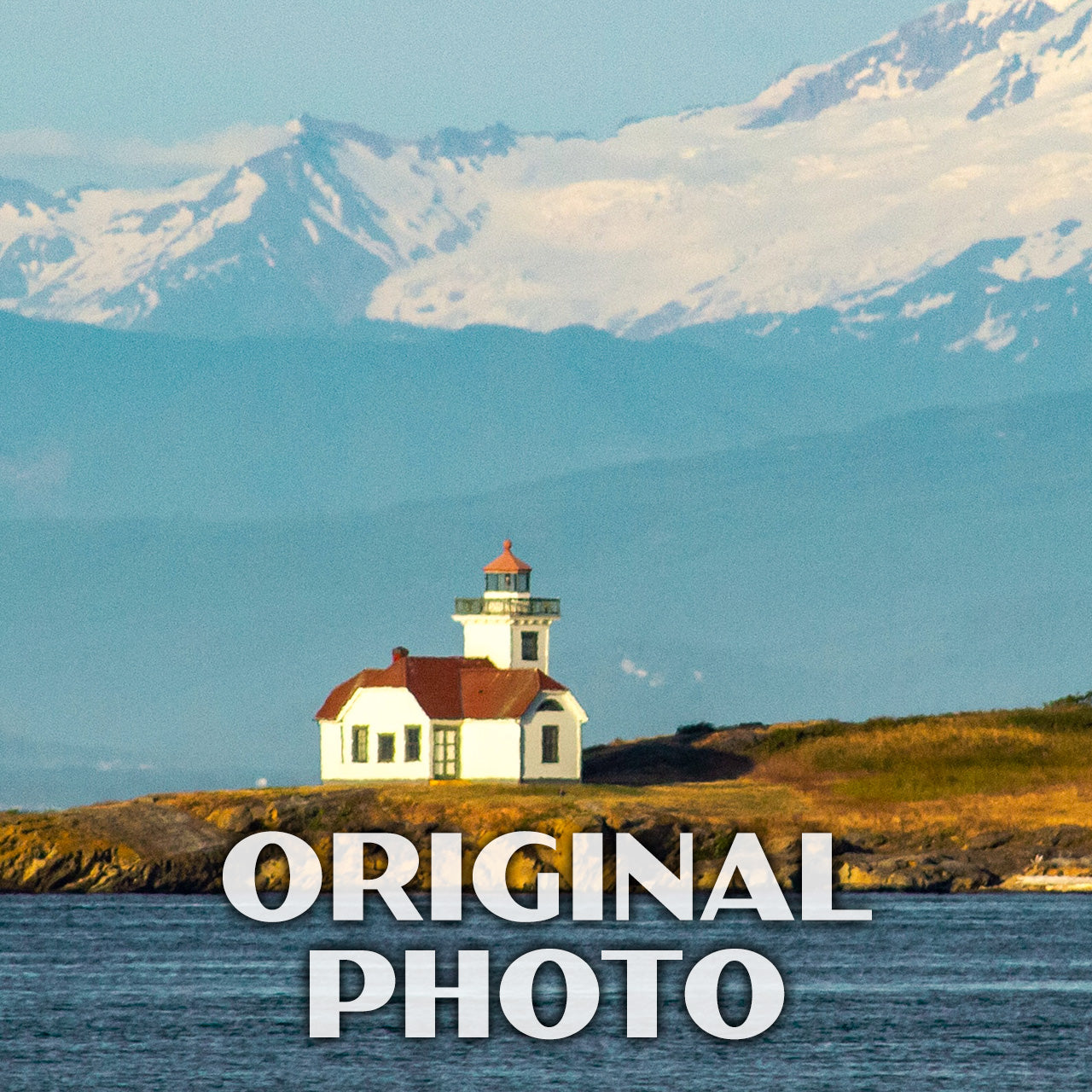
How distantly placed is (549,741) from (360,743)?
6741 mm

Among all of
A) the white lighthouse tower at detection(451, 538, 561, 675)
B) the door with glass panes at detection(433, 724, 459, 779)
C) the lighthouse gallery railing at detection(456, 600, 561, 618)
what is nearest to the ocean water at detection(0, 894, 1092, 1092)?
the door with glass panes at detection(433, 724, 459, 779)

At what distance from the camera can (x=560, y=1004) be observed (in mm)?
59031

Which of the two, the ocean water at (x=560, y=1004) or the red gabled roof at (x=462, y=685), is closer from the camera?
the ocean water at (x=560, y=1004)

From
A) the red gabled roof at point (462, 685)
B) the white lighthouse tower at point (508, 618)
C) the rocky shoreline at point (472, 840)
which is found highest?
the white lighthouse tower at point (508, 618)

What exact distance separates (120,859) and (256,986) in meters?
22.5

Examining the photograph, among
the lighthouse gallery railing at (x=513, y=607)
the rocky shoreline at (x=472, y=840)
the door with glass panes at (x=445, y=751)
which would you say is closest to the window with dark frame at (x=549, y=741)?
the door with glass panes at (x=445, y=751)

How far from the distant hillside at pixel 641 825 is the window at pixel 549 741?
2122 millimetres

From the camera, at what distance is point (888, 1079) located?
49219mm

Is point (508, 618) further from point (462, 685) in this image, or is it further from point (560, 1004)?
point (560, 1004)

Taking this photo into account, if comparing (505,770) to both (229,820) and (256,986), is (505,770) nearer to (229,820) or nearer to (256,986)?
(229,820)

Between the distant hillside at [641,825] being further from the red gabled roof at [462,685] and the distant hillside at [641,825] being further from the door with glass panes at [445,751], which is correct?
the red gabled roof at [462,685]

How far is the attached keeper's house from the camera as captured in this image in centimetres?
9106

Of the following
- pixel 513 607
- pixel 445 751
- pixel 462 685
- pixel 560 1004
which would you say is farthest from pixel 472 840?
pixel 560 1004

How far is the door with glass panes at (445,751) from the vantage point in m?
91.6
